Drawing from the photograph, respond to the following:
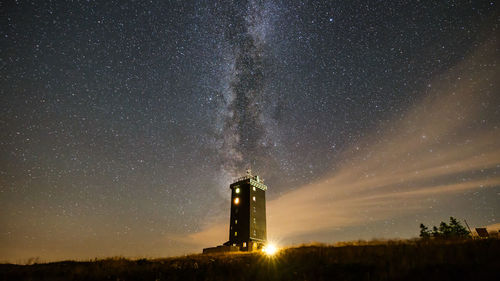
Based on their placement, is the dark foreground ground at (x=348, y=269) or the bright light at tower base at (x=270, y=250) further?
the bright light at tower base at (x=270, y=250)

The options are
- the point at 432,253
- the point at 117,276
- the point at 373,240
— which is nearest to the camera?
the point at 432,253

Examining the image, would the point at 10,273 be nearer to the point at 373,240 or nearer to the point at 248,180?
the point at 373,240

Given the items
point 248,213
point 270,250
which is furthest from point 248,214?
point 270,250

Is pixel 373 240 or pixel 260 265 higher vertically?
pixel 373 240

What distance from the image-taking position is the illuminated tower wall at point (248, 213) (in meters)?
53.8

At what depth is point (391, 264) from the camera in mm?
8742

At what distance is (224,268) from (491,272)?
9844 mm

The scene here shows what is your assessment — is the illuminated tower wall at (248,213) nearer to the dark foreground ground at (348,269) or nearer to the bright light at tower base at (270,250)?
the bright light at tower base at (270,250)

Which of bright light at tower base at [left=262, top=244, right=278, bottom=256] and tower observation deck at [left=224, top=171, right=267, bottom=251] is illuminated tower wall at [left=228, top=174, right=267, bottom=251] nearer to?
tower observation deck at [left=224, top=171, right=267, bottom=251]

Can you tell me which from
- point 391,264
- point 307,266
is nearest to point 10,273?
point 307,266

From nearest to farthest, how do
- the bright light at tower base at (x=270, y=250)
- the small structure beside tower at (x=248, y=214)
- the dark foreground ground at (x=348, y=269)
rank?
1. the dark foreground ground at (x=348, y=269)
2. the bright light at tower base at (x=270, y=250)
3. the small structure beside tower at (x=248, y=214)

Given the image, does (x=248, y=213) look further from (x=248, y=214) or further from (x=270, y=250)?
(x=270, y=250)

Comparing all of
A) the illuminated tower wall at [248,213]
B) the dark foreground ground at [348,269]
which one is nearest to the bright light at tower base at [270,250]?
the dark foreground ground at [348,269]

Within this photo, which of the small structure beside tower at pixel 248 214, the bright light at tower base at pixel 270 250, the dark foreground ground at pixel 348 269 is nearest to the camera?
the dark foreground ground at pixel 348 269
